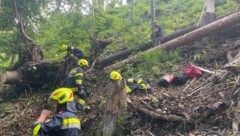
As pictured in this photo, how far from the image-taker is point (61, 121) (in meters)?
3.89

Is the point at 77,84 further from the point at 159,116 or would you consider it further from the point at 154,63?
the point at 154,63

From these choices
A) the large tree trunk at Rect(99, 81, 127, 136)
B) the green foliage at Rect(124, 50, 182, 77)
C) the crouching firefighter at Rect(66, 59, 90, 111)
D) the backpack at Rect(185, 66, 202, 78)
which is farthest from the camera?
the green foliage at Rect(124, 50, 182, 77)

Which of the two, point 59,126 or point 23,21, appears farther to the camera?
point 23,21

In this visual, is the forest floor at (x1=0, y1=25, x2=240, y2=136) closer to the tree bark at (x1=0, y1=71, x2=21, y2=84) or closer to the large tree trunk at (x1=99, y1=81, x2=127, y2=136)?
the large tree trunk at (x1=99, y1=81, x2=127, y2=136)

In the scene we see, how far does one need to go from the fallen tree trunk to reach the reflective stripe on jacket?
7014 millimetres

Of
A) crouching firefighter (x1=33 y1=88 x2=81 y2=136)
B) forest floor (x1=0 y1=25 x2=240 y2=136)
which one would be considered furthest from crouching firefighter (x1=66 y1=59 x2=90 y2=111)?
crouching firefighter (x1=33 y1=88 x2=81 y2=136)

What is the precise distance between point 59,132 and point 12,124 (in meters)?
4.12

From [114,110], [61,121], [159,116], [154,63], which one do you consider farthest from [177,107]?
[154,63]

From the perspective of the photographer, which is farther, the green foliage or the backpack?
the green foliage

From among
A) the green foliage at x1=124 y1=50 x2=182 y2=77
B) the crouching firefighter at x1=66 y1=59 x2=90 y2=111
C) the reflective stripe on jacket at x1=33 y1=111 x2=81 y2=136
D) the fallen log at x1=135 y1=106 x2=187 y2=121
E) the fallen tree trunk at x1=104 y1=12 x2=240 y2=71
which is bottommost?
the fallen log at x1=135 y1=106 x2=187 y2=121

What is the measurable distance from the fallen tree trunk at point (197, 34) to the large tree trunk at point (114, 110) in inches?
199

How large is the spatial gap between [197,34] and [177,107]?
209 inches

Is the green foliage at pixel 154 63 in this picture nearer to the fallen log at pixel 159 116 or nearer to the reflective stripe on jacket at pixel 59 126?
A: the fallen log at pixel 159 116

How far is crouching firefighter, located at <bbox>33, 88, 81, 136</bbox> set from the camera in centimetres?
373
